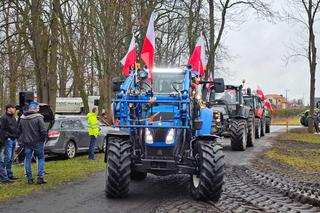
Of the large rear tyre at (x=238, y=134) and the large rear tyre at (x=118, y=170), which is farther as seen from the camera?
the large rear tyre at (x=238, y=134)

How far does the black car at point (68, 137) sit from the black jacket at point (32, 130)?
5.33 metres

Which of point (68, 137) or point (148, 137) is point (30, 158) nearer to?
point (148, 137)

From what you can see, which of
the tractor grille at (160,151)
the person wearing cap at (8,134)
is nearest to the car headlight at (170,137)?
the tractor grille at (160,151)

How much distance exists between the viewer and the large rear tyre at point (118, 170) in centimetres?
908

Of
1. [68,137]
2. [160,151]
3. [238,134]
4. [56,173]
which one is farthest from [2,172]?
[238,134]

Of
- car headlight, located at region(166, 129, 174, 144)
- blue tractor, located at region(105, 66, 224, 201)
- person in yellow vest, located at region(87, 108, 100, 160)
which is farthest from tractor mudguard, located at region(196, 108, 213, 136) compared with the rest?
person in yellow vest, located at region(87, 108, 100, 160)

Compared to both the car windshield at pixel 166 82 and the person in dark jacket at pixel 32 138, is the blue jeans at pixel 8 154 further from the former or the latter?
the car windshield at pixel 166 82

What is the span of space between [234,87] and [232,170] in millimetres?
8259

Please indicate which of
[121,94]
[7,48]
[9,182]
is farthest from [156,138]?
[7,48]

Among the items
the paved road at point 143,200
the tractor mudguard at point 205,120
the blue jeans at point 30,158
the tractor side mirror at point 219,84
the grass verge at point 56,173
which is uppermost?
the tractor side mirror at point 219,84

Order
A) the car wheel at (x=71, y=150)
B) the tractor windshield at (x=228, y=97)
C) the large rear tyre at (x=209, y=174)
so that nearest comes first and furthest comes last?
the large rear tyre at (x=209, y=174) → the car wheel at (x=71, y=150) → the tractor windshield at (x=228, y=97)

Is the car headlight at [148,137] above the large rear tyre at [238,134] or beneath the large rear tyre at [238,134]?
above

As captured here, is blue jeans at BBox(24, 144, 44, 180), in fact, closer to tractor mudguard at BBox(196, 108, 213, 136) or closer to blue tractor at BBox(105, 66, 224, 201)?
blue tractor at BBox(105, 66, 224, 201)

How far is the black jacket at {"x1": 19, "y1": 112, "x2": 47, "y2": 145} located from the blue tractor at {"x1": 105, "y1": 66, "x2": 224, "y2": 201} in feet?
7.65
